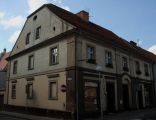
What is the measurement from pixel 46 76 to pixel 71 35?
549cm

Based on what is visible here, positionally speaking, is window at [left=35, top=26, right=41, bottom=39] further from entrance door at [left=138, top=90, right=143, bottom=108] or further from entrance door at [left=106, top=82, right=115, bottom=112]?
entrance door at [left=138, top=90, right=143, bottom=108]

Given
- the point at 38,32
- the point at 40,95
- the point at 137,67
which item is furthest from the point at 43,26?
the point at 137,67

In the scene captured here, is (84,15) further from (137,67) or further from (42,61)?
(137,67)

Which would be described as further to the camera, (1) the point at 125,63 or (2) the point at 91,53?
(1) the point at 125,63

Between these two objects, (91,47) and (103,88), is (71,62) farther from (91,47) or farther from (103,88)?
(103,88)

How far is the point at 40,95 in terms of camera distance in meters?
24.9

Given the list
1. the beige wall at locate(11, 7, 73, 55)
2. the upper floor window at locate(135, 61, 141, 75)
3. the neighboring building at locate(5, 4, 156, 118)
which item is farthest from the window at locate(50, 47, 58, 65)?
the upper floor window at locate(135, 61, 141, 75)

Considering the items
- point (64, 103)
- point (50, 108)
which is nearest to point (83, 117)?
point (64, 103)

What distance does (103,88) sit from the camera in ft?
78.8

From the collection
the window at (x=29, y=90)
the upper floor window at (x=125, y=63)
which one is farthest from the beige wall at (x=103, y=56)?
the window at (x=29, y=90)

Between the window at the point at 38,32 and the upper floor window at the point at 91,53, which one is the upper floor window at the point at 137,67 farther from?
the window at the point at 38,32

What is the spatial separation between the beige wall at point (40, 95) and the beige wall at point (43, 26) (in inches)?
171

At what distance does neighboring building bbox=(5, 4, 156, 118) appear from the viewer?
21.4 metres

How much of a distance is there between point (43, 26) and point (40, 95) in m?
7.68
